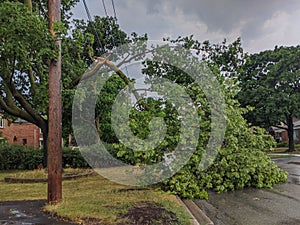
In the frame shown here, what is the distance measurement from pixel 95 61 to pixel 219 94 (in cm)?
474

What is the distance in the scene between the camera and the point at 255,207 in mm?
5625

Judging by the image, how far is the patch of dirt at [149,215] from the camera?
13.5 feet

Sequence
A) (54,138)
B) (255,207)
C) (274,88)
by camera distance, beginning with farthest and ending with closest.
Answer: (274,88), (255,207), (54,138)

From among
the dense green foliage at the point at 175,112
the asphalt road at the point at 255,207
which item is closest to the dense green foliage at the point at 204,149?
the dense green foliage at the point at 175,112

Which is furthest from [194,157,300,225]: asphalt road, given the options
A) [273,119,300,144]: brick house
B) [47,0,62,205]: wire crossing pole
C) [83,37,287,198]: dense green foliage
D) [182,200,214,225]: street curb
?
[273,119,300,144]: brick house

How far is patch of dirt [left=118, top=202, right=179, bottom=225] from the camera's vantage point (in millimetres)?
4113

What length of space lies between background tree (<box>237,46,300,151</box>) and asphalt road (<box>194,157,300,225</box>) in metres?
15.3

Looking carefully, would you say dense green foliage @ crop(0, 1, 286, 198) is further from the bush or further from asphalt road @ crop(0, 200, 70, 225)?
the bush

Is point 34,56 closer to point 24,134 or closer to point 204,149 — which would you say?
point 204,149

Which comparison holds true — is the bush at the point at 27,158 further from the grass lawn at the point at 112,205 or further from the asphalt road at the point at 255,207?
the asphalt road at the point at 255,207

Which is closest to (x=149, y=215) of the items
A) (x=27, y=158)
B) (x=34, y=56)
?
(x=34, y=56)

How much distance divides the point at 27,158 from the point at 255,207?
11.5 meters

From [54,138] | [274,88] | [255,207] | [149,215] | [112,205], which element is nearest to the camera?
[149,215]

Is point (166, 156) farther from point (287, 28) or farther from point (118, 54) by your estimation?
point (287, 28)
